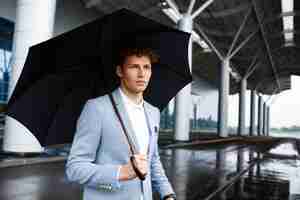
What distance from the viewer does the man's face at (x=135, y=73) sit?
1513 mm

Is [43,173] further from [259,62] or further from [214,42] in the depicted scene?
[259,62]

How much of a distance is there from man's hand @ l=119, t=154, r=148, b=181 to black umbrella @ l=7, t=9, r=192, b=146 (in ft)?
1.85

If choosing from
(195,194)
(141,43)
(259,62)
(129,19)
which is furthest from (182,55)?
(259,62)

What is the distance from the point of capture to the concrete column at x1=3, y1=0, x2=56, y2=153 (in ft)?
31.7

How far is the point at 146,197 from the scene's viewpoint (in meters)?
1.51

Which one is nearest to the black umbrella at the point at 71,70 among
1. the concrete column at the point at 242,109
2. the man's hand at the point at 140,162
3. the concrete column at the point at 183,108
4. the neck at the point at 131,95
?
the neck at the point at 131,95

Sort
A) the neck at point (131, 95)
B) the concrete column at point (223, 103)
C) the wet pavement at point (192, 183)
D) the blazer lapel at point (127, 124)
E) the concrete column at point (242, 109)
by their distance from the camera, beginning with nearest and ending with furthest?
the blazer lapel at point (127, 124), the neck at point (131, 95), the wet pavement at point (192, 183), the concrete column at point (223, 103), the concrete column at point (242, 109)

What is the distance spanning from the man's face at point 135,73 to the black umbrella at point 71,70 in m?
0.12

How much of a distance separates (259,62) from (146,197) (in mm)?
44259

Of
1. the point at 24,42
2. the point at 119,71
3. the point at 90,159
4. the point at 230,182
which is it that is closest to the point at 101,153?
the point at 90,159

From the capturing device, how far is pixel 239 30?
27.6 meters

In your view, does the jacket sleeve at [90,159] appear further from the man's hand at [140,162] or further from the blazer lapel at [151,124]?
the blazer lapel at [151,124]

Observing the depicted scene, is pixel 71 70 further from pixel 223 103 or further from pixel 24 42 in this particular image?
pixel 223 103

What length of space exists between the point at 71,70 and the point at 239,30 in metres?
27.5
